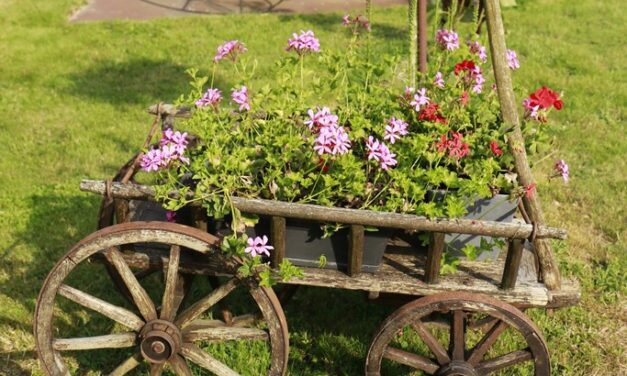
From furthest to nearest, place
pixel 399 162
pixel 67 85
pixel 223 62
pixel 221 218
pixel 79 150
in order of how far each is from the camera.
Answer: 1. pixel 223 62
2. pixel 67 85
3. pixel 79 150
4. pixel 399 162
5. pixel 221 218

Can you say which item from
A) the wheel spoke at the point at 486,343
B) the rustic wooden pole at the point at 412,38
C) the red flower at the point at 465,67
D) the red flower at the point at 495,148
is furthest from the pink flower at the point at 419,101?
the wheel spoke at the point at 486,343

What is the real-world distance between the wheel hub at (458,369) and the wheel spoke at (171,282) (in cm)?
107

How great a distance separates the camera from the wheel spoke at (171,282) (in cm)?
246

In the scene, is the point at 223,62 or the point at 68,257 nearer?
the point at 68,257

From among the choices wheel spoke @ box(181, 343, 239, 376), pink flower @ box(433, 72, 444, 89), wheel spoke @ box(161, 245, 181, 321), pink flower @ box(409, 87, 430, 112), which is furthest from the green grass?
wheel spoke @ box(161, 245, 181, 321)

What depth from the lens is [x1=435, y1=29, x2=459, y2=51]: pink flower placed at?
296 centimetres

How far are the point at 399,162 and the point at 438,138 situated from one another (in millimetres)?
186

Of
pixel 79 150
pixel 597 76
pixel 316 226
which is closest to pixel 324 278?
pixel 316 226

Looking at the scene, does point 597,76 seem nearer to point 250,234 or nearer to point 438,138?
point 438,138

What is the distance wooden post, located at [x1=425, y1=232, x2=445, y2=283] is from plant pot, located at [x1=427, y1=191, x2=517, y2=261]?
15 centimetres

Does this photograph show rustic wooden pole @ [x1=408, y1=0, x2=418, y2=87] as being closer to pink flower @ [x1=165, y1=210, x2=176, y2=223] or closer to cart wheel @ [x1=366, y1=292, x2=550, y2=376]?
cart wheel @ [x1=366, y1=292, x2=550, y2=376]

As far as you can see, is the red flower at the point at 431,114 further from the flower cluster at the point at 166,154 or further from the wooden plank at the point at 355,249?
the flower cluster at the point at 166,154

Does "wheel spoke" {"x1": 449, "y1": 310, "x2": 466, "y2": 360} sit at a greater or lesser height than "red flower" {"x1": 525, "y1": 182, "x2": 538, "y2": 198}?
lesser

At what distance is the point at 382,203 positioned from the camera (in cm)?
252
